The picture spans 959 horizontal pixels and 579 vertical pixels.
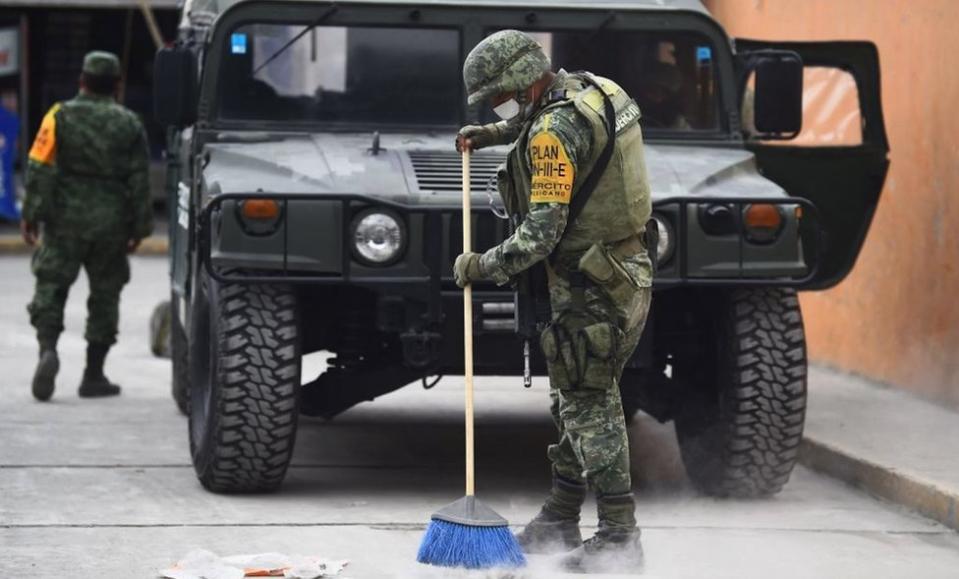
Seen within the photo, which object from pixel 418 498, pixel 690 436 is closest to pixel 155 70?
pixel 418 498

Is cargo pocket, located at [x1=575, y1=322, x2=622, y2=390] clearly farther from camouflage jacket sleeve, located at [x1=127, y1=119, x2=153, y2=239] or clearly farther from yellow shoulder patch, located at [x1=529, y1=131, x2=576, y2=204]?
camouflage jacket sleeve, located at [x1=127, y1=119, x2=153, y2=239]

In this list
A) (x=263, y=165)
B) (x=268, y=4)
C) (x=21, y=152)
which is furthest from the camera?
(x=21, y=152)

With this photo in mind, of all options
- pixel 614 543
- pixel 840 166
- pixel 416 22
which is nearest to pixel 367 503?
pixel 614 543

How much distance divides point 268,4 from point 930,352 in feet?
13.0

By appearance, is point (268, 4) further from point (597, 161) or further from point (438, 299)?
point (597, 161)

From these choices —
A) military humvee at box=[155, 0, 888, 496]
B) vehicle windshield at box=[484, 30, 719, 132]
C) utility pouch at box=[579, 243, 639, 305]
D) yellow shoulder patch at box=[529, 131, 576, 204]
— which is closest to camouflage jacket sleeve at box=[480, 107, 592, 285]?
yellow shoulder patch at box=[529, 131, 576, 204]

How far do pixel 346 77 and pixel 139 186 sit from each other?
2683 millimetres

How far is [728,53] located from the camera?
341 inches

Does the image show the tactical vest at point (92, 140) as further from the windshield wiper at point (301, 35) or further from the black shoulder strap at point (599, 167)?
the black shoulder strap at point (599, 167)

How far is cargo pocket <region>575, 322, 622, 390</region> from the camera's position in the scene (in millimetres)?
6172

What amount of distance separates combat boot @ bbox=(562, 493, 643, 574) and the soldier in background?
5.15 m

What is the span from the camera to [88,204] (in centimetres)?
1076

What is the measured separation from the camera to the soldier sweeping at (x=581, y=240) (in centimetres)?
601

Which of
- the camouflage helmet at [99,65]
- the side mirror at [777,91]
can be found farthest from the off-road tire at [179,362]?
the side mirror at [777,91]
